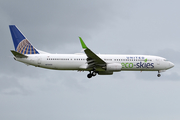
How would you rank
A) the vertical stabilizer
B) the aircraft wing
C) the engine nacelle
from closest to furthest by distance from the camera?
the aircraft wing, the engine nacelle, the vertical stabilizer

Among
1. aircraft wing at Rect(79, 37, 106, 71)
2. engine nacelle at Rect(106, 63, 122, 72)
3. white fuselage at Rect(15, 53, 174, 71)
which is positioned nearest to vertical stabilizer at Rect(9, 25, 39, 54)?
white fuselage at Rect(15, 53, 174, 71)

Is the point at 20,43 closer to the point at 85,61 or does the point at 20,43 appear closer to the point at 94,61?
the point at 85,61

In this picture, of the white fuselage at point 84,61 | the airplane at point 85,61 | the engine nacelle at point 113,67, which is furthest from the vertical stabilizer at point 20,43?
the engine nacelle at point 113,67

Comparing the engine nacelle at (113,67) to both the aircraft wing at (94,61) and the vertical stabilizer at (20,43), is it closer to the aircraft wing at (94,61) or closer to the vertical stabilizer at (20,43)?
the aircraft wing at (94,61)

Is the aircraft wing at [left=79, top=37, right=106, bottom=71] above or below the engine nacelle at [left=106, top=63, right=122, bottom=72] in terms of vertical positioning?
above

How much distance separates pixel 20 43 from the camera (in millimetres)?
47719

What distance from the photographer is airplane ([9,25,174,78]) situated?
148 ft

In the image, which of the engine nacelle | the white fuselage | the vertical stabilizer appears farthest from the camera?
the vertical stabilizer

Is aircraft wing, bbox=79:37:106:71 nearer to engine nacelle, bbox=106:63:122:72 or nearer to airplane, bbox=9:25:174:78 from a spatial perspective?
airplane, bbox=9:25:174:78

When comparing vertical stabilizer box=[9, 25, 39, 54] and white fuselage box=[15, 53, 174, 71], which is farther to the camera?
vertical stabilizer box=[9, 25, 39, 54]

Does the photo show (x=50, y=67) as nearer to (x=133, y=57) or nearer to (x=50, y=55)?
(x=50, y=55)

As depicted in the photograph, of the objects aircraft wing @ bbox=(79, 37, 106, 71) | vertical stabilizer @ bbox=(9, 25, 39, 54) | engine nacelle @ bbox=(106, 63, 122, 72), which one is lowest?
engine nacelle @ bbox=(106, 63, 122, 72)

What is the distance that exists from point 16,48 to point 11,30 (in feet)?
10.5

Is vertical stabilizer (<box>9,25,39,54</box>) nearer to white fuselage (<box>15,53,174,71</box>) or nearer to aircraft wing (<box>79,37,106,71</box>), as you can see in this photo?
white fuselage (<box>15,53,174,71</box>)
